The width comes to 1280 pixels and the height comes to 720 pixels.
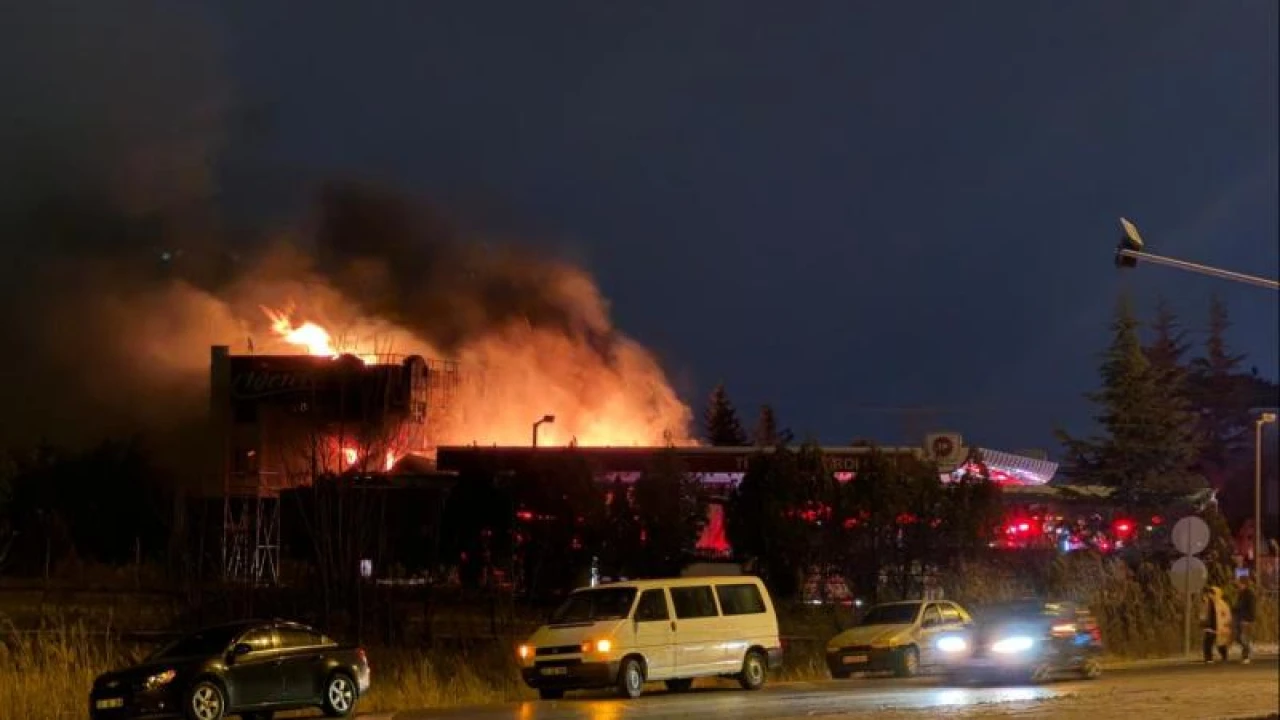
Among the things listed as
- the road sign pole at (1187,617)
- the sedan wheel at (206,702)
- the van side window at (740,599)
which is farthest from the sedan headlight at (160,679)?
the road sign pole at (1187,617)

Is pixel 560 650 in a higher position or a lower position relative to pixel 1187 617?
higher

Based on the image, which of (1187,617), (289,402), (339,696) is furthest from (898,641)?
(289,402)

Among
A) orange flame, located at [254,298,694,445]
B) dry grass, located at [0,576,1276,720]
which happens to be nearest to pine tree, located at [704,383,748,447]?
orange flame, located at [254,298,694,445]

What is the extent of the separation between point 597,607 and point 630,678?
4.54 feet

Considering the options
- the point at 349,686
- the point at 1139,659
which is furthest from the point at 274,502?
the point at 349,686

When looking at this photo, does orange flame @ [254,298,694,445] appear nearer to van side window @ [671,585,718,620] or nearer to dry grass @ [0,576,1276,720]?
dry grass @ [0,576,1276,720]

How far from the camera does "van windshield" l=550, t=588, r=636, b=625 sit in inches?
912

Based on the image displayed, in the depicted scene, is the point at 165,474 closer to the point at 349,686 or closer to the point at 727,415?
the point at 727,415

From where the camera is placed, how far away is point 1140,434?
5428cm

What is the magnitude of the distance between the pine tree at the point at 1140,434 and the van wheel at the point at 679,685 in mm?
32789

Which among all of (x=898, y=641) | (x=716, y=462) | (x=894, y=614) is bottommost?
(x=898, y=641)

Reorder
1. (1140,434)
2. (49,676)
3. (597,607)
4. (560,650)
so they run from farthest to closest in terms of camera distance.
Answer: (1140,434)
(597,607)
(560,650)
(49,676)

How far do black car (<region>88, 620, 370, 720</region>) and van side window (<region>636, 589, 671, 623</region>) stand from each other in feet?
14.2

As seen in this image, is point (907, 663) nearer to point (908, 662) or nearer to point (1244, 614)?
point (908, 662)
